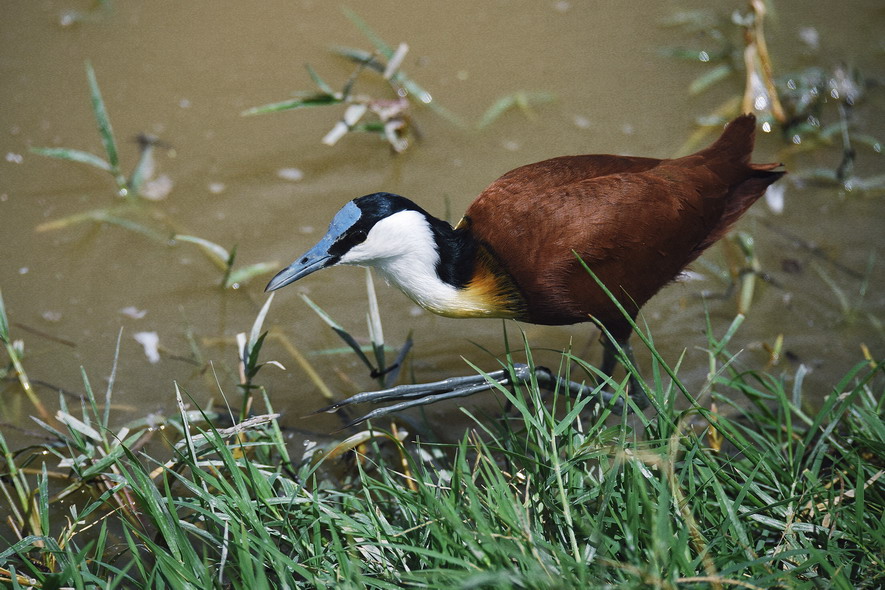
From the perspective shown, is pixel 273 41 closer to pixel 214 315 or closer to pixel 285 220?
pixel 285 220

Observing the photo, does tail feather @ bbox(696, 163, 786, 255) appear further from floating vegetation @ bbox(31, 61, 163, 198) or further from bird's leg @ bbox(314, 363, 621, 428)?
floating vegetation @ bbox(31, 61, 163, 198)

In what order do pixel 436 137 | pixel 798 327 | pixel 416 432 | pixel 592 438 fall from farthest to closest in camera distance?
pixel 436 137 → pixel 798 327 → pixel 416 432 → pixel 592 438

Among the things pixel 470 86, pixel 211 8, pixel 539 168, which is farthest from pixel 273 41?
pixel 539 168

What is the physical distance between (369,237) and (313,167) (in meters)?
1.63

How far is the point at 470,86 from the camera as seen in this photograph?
14.6ft

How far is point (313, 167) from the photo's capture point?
13.5 ft

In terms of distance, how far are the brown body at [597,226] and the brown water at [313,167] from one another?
371 mm

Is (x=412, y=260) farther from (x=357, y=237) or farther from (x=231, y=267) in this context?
(x=231, y=267)

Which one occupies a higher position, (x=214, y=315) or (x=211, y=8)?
(x=211, y=8)

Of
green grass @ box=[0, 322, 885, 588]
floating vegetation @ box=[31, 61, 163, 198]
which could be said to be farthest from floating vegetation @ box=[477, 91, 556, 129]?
green grass @ box=[0, 322, 885, 588]

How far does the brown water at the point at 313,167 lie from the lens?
3.46 m

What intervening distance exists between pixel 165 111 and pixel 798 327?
3197mm

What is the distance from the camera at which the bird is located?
2.62 meters

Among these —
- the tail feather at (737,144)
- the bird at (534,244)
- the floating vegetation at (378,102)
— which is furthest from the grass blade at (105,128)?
the tail feather at (737,144)
